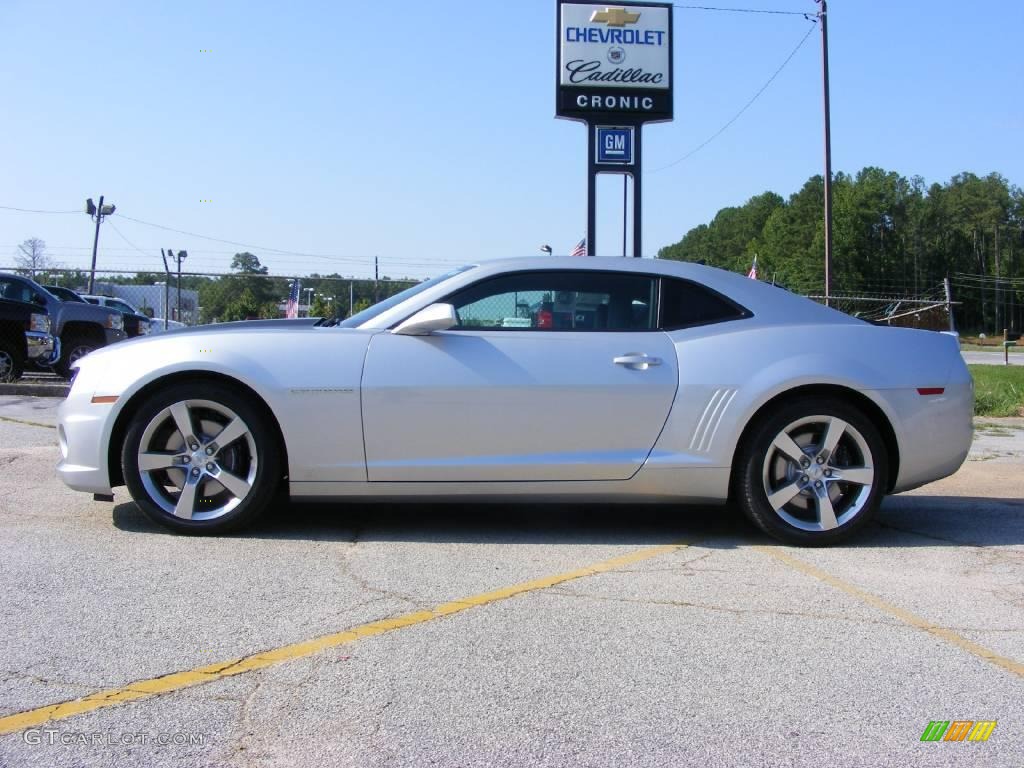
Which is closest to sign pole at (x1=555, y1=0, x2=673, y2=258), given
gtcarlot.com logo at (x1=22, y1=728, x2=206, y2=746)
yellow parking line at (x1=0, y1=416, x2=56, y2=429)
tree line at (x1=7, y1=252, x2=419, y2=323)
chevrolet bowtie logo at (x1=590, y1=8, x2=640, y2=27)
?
chevrolet bowtie logo at (x1=590, y1=8, x2=640, y2=27)

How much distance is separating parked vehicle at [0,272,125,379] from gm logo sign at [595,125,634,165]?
26.1ft

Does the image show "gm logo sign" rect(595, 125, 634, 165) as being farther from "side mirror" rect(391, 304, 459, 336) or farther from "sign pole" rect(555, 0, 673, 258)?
"side mirror" rect(391, 304, 459, 336)

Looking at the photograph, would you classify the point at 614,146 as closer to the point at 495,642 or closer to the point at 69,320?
the point at 69,320

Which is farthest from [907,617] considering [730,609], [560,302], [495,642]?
[560,302]

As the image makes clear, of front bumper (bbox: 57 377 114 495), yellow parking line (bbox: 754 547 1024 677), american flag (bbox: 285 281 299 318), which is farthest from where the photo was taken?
american flag (bbox: 285 281 299 318)

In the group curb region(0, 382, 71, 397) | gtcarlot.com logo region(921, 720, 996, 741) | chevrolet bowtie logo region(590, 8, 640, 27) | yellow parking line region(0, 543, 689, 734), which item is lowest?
gtcarlot.com logo region(921, 720, 996, 741)

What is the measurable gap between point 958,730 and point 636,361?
2263 mm

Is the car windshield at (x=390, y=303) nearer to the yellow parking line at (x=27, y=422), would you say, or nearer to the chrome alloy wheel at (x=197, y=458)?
the chrome alloy wheel at (x=197, y=458)

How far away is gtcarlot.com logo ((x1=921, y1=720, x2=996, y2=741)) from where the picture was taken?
2.57m

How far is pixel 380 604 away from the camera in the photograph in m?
3.57

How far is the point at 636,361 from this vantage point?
14.8 feet

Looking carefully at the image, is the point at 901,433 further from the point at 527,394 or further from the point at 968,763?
the point at 968,763

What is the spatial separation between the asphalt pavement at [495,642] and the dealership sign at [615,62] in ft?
35.2

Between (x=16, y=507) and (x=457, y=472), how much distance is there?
8.20 ft
